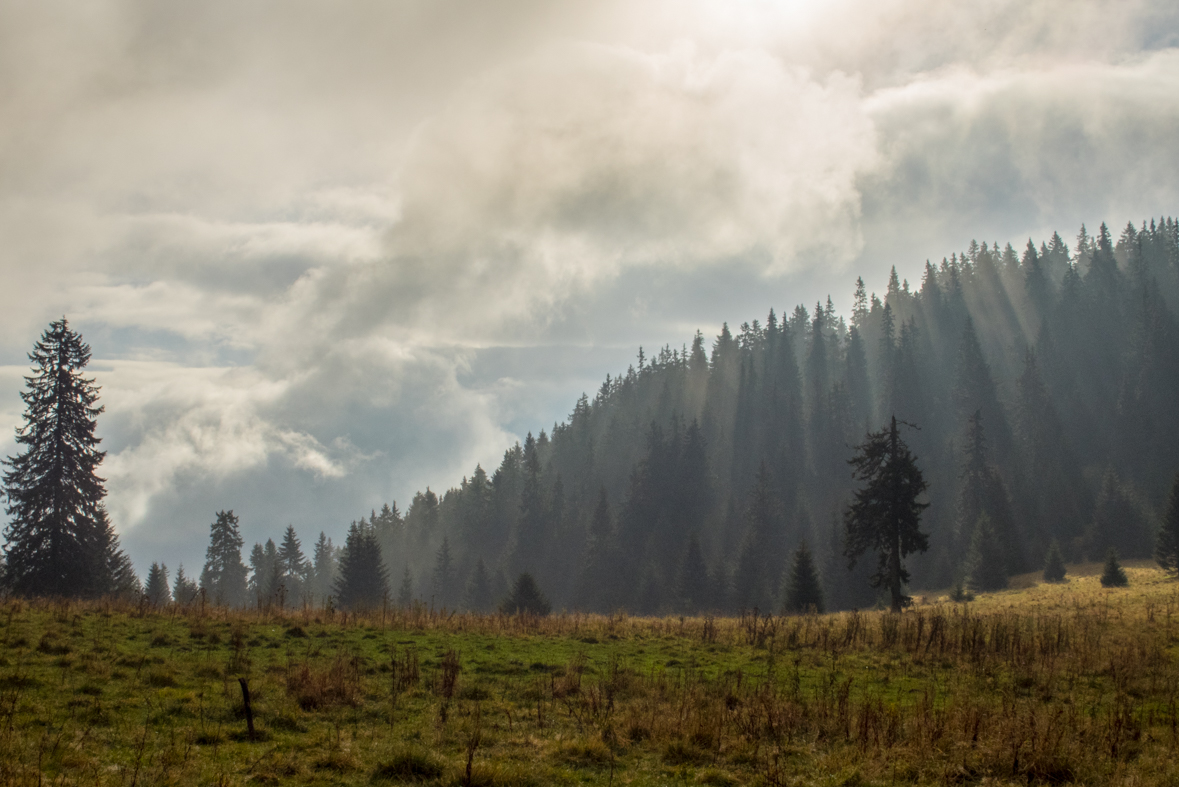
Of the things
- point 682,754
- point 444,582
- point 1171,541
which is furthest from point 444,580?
point 682,754

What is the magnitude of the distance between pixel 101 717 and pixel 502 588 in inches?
3872

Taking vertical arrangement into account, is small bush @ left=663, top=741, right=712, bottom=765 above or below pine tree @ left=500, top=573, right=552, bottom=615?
above

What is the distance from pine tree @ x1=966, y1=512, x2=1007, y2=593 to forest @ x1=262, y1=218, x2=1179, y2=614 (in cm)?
31

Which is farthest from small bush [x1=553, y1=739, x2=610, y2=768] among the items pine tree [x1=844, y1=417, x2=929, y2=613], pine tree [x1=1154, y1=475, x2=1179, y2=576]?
pine tree [x1=1154, y1=475, x2=1179, y2=576]

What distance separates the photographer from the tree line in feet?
252

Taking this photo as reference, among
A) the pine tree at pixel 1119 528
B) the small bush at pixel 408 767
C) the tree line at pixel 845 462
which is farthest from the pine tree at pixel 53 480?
the pine tree at pixel 1119 528

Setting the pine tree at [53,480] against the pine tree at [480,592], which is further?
the pine tree at [480,592]

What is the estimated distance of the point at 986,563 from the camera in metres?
56.1

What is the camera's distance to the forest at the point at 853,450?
7838 centimetres

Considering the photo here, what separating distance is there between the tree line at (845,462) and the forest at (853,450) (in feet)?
1.24

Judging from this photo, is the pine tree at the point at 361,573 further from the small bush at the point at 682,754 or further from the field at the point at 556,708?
the small bush at the point at 682,754

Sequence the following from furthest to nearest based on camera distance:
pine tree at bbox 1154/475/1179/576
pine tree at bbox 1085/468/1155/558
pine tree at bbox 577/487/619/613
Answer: pine tree at bbox 577/487/619/613 < pine tree at bbox 1085/468/1155/558 < pine tree at bbox 1154/475/1179/576

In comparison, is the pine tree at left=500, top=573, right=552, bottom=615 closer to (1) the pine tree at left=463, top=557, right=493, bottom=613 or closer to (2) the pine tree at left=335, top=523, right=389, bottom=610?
(2) the pine tree at left=335, top=523, right=389, bottom=610

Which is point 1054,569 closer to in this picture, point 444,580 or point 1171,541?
point 1171,541
